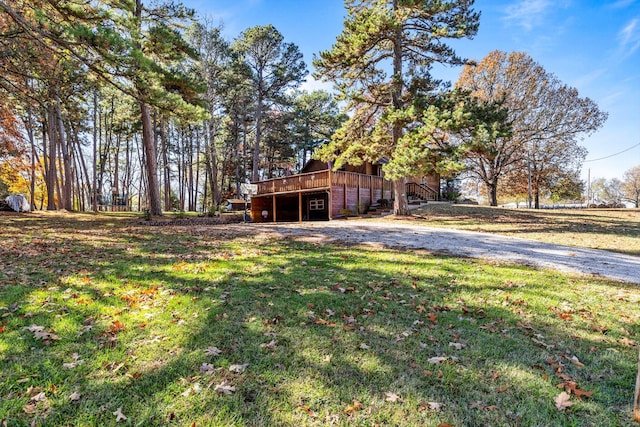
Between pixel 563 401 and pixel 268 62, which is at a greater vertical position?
pixel 268 62

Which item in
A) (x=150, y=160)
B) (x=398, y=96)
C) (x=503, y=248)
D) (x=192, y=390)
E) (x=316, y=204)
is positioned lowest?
A: (x=192, y=390)

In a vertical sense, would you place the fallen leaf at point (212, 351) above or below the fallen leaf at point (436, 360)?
above

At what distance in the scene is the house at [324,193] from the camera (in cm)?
1825

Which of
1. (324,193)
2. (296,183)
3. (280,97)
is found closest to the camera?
(296,183)

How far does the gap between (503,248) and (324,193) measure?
46.0 ft

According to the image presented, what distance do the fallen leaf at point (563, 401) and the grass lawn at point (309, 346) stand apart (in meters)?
0.01

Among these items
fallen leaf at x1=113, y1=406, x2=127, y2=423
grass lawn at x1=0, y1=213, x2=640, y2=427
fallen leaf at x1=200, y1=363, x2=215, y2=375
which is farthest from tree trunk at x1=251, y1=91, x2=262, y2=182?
fallen leaf at x1=113, y1=406, x2=127, y2=423

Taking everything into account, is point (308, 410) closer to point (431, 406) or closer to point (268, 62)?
point (431, 406)

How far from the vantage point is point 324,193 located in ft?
70.2

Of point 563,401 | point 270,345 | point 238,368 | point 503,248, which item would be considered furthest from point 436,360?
point 503,248

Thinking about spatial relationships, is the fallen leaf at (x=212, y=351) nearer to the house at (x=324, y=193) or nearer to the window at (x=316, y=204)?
the house at (x=324, y=193)

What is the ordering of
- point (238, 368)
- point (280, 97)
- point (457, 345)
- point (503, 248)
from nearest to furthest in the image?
1. point (238, 368)
2. point (457, 345)
3. point (503, 248)
4. point (280, 97)

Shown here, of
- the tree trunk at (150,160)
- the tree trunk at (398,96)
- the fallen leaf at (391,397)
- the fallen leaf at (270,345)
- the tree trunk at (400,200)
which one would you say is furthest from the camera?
the tree trunk at (400,200)

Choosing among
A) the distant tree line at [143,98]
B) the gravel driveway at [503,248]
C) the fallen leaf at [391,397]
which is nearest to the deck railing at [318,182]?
the distant tree line at [143,98]
